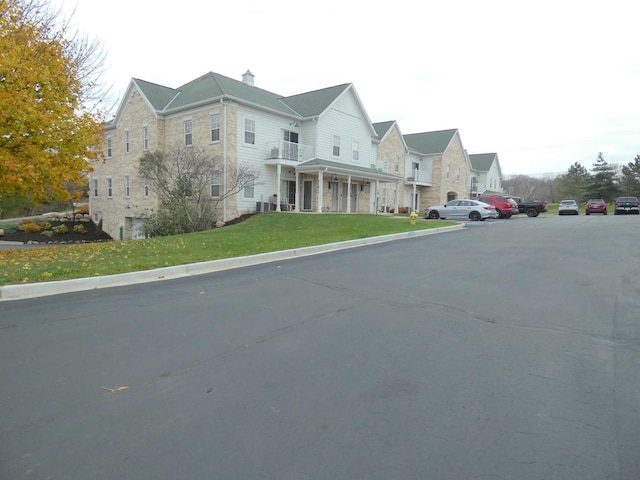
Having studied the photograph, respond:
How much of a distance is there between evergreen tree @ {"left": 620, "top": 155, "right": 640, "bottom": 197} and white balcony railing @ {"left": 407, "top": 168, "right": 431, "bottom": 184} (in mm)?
32660

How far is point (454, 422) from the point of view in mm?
2969

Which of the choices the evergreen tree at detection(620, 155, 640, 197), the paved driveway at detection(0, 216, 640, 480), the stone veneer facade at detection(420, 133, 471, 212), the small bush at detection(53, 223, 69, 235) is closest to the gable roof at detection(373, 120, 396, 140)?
the stone veneer facade at detection(420, 133, 471, 212)

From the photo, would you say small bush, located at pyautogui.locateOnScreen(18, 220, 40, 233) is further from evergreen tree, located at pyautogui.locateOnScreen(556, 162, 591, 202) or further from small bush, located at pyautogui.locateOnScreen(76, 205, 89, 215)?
evergreen tree, located at pyautogui.locateOnScreen(556, 162, 591, 202)

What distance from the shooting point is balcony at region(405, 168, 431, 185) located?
128ft

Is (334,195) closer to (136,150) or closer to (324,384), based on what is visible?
(136,150)

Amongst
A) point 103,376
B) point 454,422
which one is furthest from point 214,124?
point 454,422

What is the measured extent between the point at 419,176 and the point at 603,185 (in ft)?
98.8

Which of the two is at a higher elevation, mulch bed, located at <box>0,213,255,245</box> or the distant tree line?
the distant tree line

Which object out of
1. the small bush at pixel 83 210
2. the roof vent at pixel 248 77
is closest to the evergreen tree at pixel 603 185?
the roof vent at pixel 248 77

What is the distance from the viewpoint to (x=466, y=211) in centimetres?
2644

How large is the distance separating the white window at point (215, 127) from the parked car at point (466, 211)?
1489 cm

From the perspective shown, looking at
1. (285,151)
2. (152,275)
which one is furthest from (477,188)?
(152,275)

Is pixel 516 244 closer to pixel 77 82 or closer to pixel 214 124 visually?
pixel 77 82

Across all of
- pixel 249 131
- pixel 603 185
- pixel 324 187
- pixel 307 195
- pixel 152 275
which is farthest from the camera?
pixel 603 185
